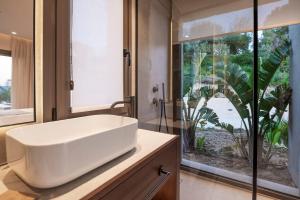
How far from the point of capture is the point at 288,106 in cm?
191

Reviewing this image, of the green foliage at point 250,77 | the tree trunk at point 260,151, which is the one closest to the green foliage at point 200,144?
the green foliage at point 250,77

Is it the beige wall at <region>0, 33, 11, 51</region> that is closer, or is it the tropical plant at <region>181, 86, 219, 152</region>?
the beige wall at <region>0, 33, 11, 51</region>

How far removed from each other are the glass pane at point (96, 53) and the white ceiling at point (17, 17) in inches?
9.1

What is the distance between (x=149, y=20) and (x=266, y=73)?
1385 millimetres

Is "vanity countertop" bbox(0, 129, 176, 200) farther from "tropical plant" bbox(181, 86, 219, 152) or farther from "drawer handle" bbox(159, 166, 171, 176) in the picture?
"tropical plant" bbox(181, 86, 219, 152)

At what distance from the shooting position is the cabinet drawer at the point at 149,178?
1.99 ft

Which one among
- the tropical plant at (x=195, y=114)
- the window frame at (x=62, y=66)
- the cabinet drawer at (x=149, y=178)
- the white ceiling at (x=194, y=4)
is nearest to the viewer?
the cabinet drawer at (x=149, y=178)

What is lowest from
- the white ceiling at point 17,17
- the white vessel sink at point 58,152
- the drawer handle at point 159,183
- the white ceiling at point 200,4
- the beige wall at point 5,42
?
the drawer handle at point 159,183

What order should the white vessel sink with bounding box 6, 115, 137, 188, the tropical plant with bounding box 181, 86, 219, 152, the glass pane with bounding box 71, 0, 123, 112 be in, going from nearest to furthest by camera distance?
the white vessel sink with bounding box 6, 115, 137, 188
the glass pane with bounding box 71, 0, 123, 112
the tropical plant with bounding box 181, 86, 219, 152

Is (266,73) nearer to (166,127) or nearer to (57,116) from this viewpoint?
(166,127)

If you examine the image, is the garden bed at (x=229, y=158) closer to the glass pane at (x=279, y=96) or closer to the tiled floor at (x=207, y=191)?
the glass pane at (x=279, y=96)

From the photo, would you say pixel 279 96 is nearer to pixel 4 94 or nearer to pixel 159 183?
pixel 159 183

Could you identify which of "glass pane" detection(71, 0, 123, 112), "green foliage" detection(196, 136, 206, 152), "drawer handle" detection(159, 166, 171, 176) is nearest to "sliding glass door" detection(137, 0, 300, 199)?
"green foliage" detection(196, 136, 206, 152)

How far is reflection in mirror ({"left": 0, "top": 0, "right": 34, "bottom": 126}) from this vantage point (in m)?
0.81
